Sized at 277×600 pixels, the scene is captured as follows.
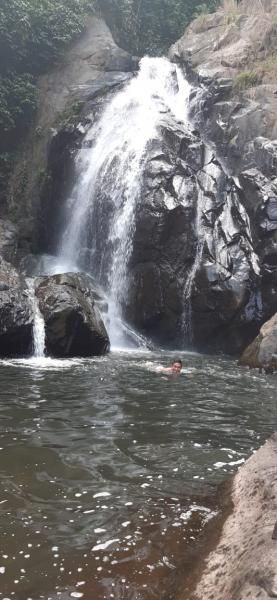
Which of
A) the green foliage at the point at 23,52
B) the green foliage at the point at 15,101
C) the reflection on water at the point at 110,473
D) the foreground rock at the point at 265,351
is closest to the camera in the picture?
the reflection on water at the point at 110,473

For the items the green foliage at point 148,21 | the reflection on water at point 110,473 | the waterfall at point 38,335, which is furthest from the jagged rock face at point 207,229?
the green foliage at point 148,21

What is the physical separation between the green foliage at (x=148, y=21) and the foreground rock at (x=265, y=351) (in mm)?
21140

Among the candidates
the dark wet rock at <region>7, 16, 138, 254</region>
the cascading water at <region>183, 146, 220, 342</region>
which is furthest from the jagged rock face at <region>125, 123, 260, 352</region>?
the dark wet rock at <region>7, 16, 138, 254</region>

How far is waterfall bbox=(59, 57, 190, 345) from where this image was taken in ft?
59.6

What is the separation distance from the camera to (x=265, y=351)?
13.2m

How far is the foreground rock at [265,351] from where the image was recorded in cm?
1291

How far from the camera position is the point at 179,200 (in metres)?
17.7

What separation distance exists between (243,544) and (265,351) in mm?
10285

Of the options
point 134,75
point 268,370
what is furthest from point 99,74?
point 268,370

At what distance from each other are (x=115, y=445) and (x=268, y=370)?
7567mm

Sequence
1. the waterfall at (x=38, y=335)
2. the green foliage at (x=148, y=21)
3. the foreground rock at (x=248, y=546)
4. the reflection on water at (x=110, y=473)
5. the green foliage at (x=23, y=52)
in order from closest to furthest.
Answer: the foreground rock at (x=248, y=546)
the reflection on water at (x=110, y=473)
the waterfall at (x=38, y=335)
the green foliage at (x=23, y=52)
the green foliage at (x=148, y=21)

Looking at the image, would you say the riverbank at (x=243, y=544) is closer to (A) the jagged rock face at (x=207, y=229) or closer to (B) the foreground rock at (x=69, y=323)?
(B) the foreground rock at (x=69, y=323)

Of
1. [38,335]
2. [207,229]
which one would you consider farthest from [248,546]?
[207,229]

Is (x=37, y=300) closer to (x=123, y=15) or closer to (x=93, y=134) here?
(x=93, y=134)
